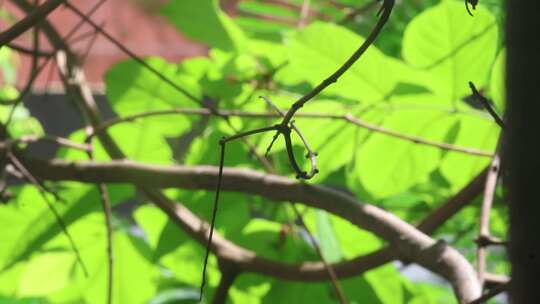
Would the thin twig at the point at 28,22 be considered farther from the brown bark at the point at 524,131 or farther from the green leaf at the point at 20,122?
the green leaf at the point at 20,122

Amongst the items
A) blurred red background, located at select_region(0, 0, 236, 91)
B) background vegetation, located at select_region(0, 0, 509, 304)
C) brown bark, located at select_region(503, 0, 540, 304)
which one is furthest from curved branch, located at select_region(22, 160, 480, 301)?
brown bark, located at select_region(503, 0, 540, 304)

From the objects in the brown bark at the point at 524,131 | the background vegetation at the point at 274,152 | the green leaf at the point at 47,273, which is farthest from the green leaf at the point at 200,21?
the brown bark at the point at 524,131

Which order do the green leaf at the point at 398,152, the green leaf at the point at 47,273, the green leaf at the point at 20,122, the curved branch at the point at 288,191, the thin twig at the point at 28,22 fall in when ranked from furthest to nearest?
the green leaf at the point at 20,122, the green leaf at the point at 47,273, the green leaf at the point at 398,152, the curved branch at the point at 288,191, the thin twig at the point at 28,22

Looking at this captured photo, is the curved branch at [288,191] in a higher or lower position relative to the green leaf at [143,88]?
lower

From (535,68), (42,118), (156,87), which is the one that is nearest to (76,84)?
(156,87)

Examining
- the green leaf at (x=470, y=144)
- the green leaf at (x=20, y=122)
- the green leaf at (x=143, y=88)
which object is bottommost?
the green leaf at (x=470, y=144)

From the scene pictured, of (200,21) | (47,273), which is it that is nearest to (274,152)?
(200,21)

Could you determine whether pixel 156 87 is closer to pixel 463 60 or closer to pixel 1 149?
pixel 1 149

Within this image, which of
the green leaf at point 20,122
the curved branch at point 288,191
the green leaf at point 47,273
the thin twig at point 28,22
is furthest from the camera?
the green leaf at point 20,122
